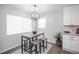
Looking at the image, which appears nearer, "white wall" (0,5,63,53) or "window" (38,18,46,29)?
"white wall" (0,5,63,53)

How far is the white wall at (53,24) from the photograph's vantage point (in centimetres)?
118

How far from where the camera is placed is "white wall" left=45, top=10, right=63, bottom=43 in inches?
46.5

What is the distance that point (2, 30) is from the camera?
0.95m

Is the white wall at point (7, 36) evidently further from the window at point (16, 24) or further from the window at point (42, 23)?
the window at point (42, 23)

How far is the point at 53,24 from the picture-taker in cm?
126

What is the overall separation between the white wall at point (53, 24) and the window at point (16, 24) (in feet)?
1.26

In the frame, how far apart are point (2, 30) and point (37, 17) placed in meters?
0.60

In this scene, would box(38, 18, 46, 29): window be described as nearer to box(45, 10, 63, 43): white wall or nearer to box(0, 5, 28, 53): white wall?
box(45, 10, 63, 43): white wall

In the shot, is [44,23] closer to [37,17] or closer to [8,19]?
[37,17]

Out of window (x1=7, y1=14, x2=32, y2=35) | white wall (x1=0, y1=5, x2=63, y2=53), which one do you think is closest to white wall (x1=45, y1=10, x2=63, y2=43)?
white wall (x1=0, y1=5, x2=63, y2=53)

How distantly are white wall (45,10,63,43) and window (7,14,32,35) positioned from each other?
15.1 inches

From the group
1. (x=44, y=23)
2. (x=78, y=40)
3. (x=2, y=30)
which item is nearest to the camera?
(x=2, y=30)

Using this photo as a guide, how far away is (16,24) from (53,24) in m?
0.71
